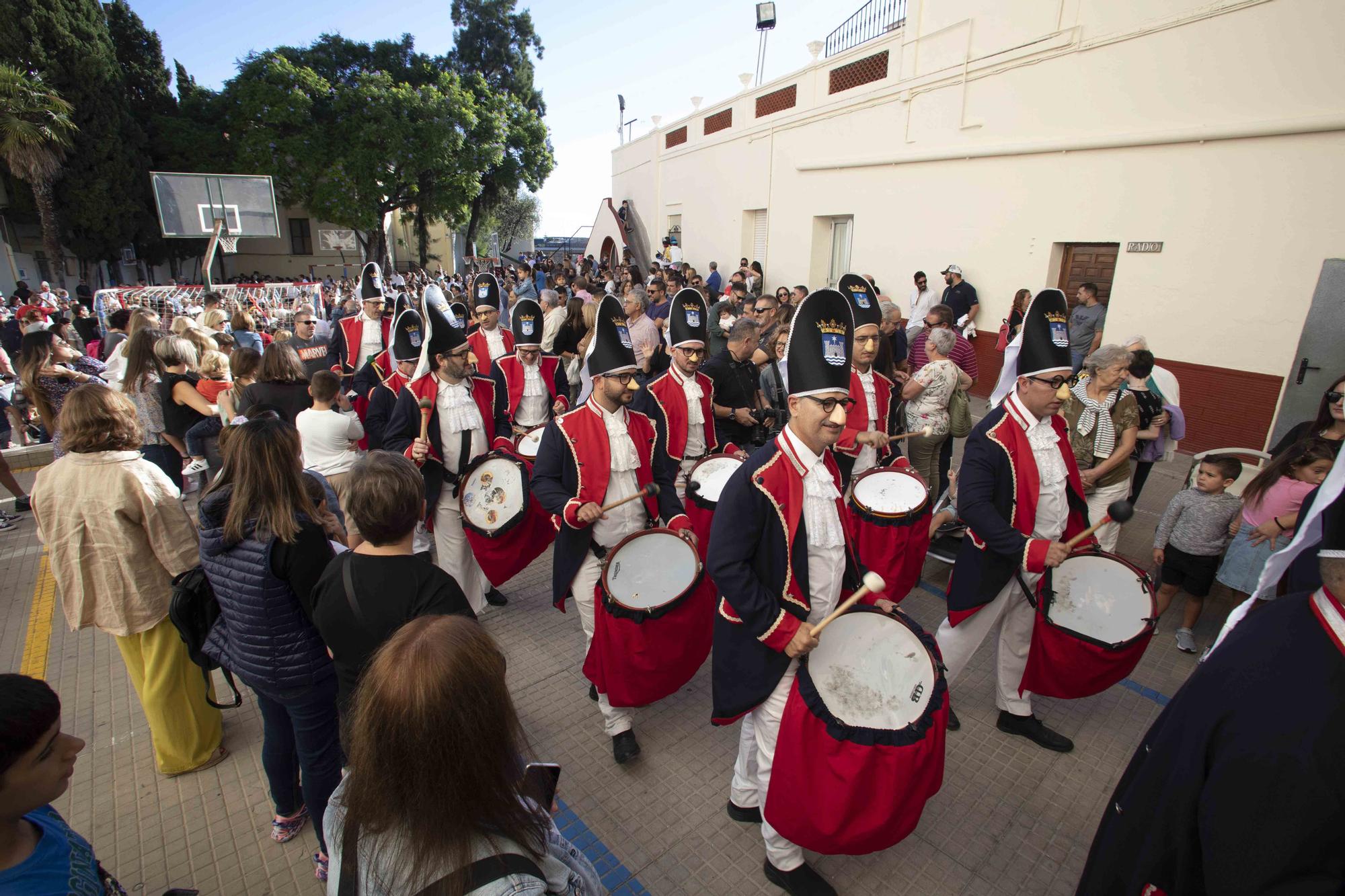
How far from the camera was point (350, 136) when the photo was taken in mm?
28453

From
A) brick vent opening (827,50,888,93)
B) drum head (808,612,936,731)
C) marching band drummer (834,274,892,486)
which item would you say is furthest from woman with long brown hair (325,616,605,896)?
brick vent opening (827,50,888,93)

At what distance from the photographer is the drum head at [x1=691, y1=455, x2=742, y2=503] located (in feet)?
15.4

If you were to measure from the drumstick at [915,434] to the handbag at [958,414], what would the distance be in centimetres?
23

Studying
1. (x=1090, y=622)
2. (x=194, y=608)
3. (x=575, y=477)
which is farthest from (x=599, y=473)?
(x=1090, y=622)

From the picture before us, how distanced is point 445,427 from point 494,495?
718 millimetres

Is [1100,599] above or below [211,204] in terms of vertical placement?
below

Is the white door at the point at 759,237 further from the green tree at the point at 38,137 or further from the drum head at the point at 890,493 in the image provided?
the green tree at the point at 38,137

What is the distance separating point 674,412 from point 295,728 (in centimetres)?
332

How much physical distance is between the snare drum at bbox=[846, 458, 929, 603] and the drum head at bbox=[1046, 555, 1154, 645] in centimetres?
101

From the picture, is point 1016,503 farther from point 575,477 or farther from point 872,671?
point 575,477

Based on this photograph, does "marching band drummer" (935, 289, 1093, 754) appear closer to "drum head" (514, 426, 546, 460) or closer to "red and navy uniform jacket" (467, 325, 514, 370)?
"drum head" (514, 426, 546, 460)

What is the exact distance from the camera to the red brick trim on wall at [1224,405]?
Result: 797 cm

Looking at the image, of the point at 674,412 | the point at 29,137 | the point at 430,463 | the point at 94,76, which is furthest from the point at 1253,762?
the point at 94,76

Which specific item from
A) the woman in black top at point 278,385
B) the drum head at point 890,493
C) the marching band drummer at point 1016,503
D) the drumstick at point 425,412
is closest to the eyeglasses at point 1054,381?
the marching band drummer at point 1016,503
